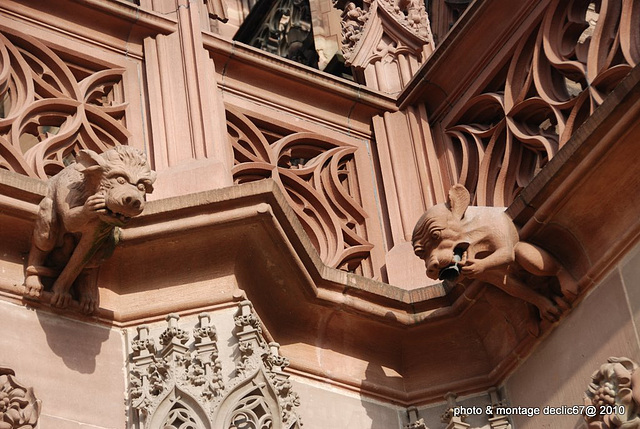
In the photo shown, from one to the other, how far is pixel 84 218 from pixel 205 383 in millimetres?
963

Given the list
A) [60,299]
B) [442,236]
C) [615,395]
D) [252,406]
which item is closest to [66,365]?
[60,299]

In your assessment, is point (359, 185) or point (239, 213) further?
point (359, 185)

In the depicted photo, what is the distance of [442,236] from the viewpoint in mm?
9312

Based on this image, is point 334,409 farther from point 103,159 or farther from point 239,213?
point 103,159

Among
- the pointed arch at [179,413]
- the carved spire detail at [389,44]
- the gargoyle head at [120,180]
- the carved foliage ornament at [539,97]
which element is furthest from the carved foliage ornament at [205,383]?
the carved spire detail at [389,44]

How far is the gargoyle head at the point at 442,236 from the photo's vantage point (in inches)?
365

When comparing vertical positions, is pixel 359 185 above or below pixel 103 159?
above

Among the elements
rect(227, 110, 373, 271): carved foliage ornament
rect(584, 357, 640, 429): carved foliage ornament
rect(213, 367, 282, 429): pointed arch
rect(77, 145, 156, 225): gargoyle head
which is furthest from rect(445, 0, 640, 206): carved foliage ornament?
rect(77, 145, 156, 225): gargoyle head

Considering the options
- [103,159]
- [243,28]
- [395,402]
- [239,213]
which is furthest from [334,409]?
[243,28]

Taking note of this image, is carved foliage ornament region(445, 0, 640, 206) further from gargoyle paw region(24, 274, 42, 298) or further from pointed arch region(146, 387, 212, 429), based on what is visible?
gargoyle paw region(24, 274, 42, 298)

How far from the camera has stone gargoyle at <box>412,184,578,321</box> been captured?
30.6ft

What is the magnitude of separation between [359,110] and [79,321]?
2880 mm

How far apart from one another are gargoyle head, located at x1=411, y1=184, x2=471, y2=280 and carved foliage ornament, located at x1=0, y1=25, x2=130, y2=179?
1.80 metres

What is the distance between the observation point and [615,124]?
9.04 metres
